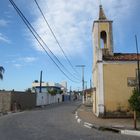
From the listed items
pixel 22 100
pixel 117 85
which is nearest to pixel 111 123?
pixel 117 85

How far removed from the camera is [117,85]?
22.7m

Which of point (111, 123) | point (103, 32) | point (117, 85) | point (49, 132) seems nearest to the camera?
point (49, 132)

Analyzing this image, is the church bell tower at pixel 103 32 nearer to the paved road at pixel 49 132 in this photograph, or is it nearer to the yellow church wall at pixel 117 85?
the yellow church wall at pixel 117 85

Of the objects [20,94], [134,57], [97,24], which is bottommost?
[20,94]

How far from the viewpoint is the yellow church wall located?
891 inches

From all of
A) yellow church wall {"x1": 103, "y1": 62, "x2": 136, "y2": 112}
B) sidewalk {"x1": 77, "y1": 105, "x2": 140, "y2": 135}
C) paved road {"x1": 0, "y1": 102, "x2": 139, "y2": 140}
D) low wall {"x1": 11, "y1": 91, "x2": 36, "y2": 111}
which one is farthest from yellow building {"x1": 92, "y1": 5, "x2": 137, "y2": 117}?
low wall {"x1": 11, "y1": 91, "x2": 36, "y2": 111}

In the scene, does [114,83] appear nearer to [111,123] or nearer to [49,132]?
[111,123]

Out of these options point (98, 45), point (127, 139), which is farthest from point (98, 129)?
point (98, 45)

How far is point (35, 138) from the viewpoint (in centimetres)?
1176

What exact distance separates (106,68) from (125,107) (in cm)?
337

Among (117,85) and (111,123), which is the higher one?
(117,85)

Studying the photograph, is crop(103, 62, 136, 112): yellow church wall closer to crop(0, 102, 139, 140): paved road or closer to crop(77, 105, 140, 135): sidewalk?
crop(77, 105, 140, 135): sidewalk

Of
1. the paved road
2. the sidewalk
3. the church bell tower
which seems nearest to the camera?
the paved road

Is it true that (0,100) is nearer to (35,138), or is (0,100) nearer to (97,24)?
(97,24)
